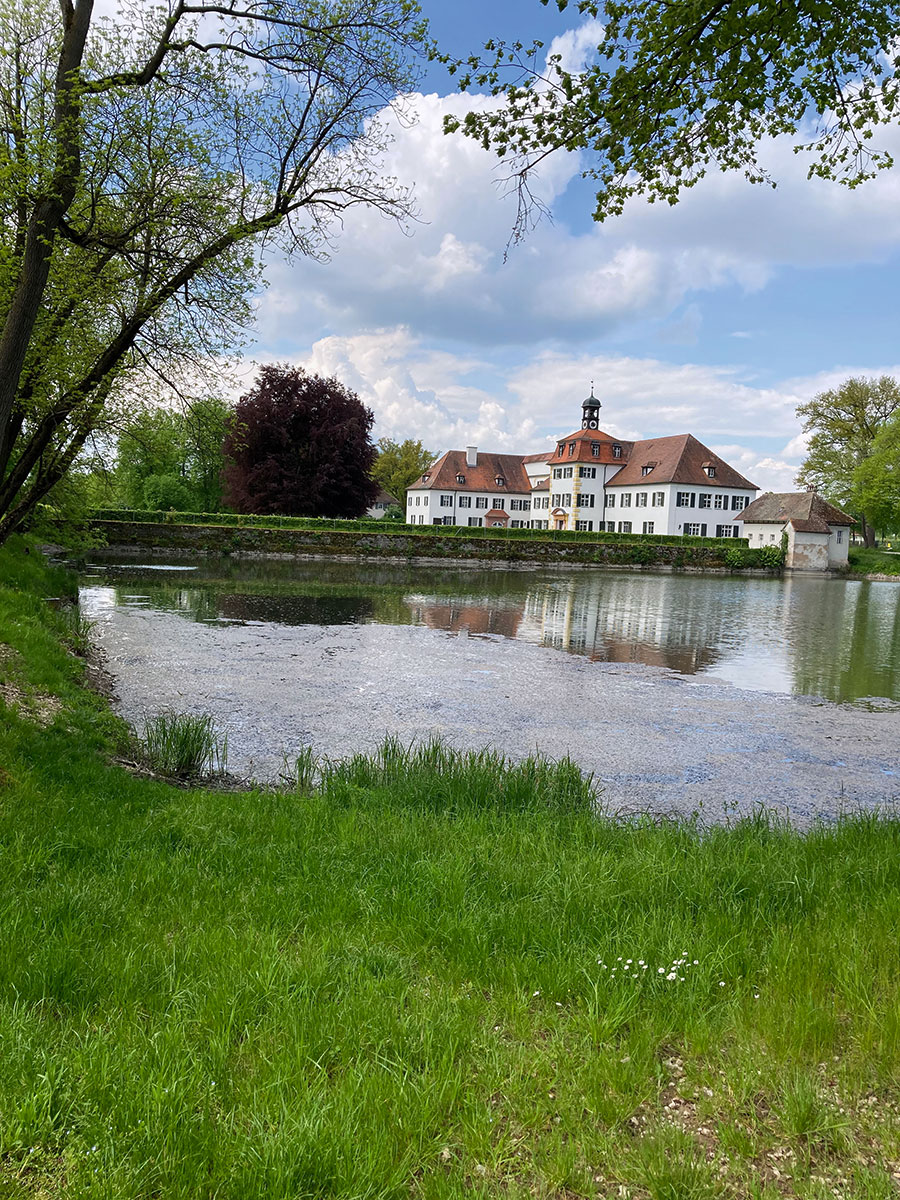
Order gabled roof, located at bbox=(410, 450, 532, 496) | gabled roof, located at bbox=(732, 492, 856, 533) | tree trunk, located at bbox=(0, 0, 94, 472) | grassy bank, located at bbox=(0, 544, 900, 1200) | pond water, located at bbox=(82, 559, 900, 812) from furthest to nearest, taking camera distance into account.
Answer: gabled roof, located at bbox=(410, 450, 532, 496) < gabled roof, located at bbox=(732, 492, 856, 533) < pond water, located at bbox=(82, 559, 900, 812) < tree trunk, located at bbox=(0, 0, 94, 472) < grassy bank, located at bbox=(0, 544, 900, 1200)

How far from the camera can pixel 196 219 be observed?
27.7 ft

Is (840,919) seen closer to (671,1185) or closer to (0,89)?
(671,1185)

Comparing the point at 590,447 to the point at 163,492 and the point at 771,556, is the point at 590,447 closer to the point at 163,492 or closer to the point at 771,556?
the point at 771,556

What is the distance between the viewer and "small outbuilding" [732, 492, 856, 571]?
63.0 m

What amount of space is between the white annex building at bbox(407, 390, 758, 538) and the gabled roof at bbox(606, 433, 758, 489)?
0.09 m

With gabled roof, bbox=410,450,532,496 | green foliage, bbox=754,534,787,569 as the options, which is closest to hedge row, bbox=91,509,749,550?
green foliage, bbox=754,534,787,569

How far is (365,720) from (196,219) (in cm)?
608

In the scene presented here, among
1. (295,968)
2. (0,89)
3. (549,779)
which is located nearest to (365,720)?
(549,779)

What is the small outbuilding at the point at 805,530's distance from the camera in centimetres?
6297

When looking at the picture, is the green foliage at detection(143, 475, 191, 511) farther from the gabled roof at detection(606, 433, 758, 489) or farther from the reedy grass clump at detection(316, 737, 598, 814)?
the reedy grass clump at detection(316, 737, 598, 814)

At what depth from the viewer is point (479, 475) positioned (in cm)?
8838

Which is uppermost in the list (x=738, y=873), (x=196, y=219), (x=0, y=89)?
(x=0, y=89)

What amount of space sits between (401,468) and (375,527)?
1999 inches

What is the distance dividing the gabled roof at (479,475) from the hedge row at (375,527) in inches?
1115
